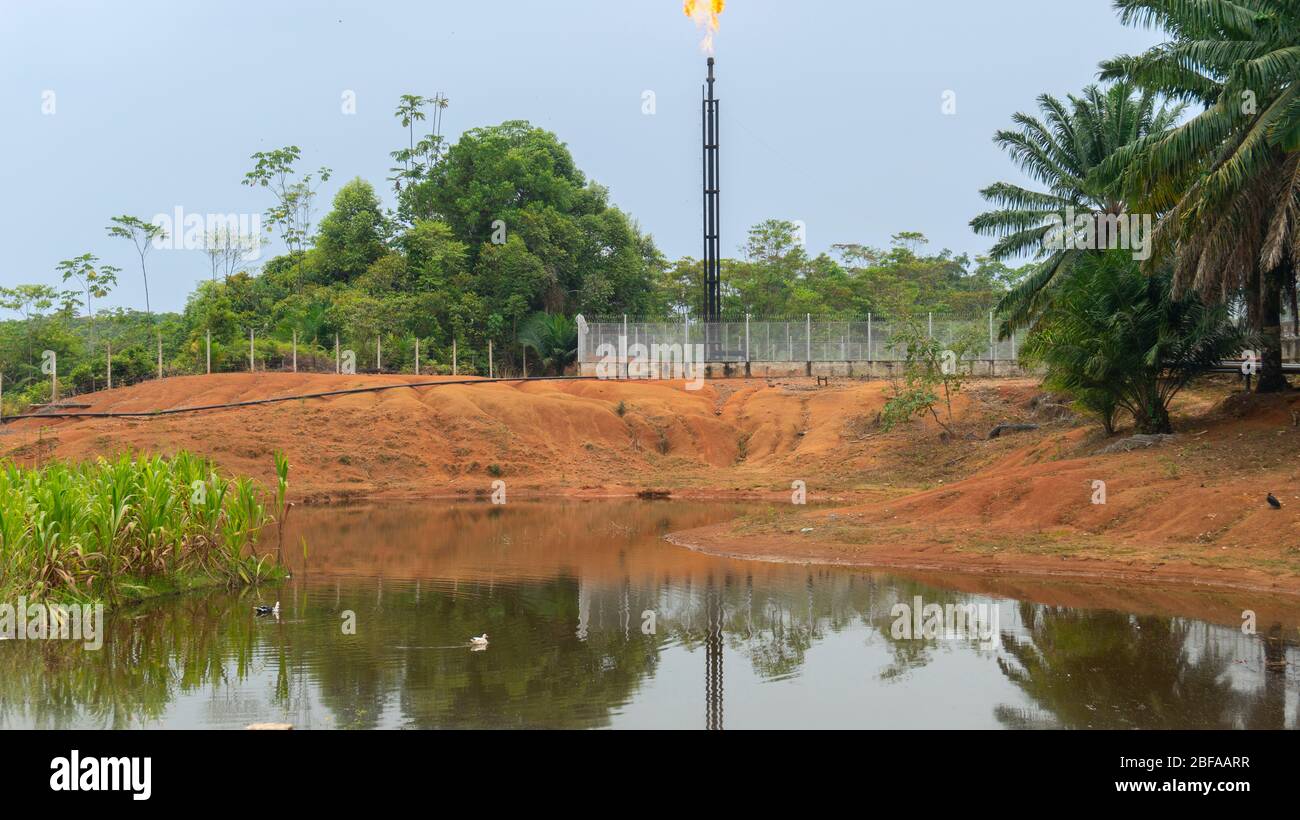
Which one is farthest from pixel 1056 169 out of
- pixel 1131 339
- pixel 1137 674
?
pixel 1137 674

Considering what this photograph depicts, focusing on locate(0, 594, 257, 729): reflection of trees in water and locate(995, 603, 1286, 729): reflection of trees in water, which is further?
locate(0, 594, 257, 729): reflection of trees in water

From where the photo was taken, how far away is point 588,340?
1709 inches

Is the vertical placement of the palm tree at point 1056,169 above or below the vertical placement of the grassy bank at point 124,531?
above

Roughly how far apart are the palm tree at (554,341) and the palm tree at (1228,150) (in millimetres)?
27352

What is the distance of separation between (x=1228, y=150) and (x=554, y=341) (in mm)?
30480

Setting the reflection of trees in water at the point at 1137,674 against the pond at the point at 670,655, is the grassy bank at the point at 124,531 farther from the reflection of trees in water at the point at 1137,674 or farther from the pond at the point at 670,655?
the reflection of trees in water at the point at 1137,674

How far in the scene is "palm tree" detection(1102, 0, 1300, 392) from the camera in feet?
58.1

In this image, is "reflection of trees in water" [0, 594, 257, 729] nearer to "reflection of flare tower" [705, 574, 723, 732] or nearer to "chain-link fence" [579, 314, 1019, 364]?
"reflection of flare tower" [705, 574, 723, 732]

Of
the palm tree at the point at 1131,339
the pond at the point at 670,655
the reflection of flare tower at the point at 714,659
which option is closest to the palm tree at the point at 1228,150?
the palm tree at the point at 1131,339

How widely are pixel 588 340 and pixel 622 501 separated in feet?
47.4

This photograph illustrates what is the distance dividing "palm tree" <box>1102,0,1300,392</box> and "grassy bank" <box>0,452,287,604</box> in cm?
1590

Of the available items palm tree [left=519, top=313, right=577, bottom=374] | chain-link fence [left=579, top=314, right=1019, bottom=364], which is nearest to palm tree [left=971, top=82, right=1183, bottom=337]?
chain-link fence [left=579, top=314, right=1019, bottom=364]

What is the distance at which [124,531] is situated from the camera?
13641 mm

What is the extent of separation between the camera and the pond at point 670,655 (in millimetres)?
9320
